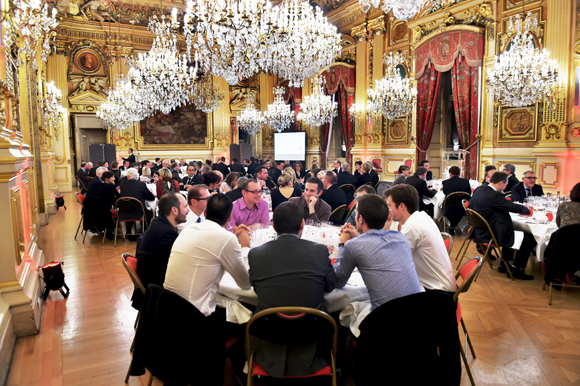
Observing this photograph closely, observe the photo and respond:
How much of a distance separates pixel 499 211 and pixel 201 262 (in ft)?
12.5

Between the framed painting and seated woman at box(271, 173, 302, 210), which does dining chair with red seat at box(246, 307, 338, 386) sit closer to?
seated woman at box(271, 173, 302, 210)

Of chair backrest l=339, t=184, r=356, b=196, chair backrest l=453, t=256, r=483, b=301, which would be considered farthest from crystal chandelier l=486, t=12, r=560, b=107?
chair backrest l=453, t=256, r=483, b=301

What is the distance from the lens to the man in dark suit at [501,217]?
4.46m

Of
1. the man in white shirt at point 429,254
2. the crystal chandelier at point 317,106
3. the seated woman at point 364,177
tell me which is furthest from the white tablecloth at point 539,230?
the crystal chandelier at point 317,106

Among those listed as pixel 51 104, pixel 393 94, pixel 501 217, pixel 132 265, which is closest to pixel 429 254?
pixel 132 265

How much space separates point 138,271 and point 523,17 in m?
9.48

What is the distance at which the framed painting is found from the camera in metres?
16.5

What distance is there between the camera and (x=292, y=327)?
1852 millimetres

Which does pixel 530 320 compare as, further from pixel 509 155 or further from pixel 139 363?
pixel 509 155

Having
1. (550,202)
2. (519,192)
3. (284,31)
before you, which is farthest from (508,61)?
(284,31)

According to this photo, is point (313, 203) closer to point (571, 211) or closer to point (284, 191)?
point (284, 191)

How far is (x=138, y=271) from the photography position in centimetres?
266

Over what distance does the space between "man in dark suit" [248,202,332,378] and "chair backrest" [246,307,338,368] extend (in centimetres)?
10

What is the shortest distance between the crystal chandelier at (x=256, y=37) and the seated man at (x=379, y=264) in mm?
4174
